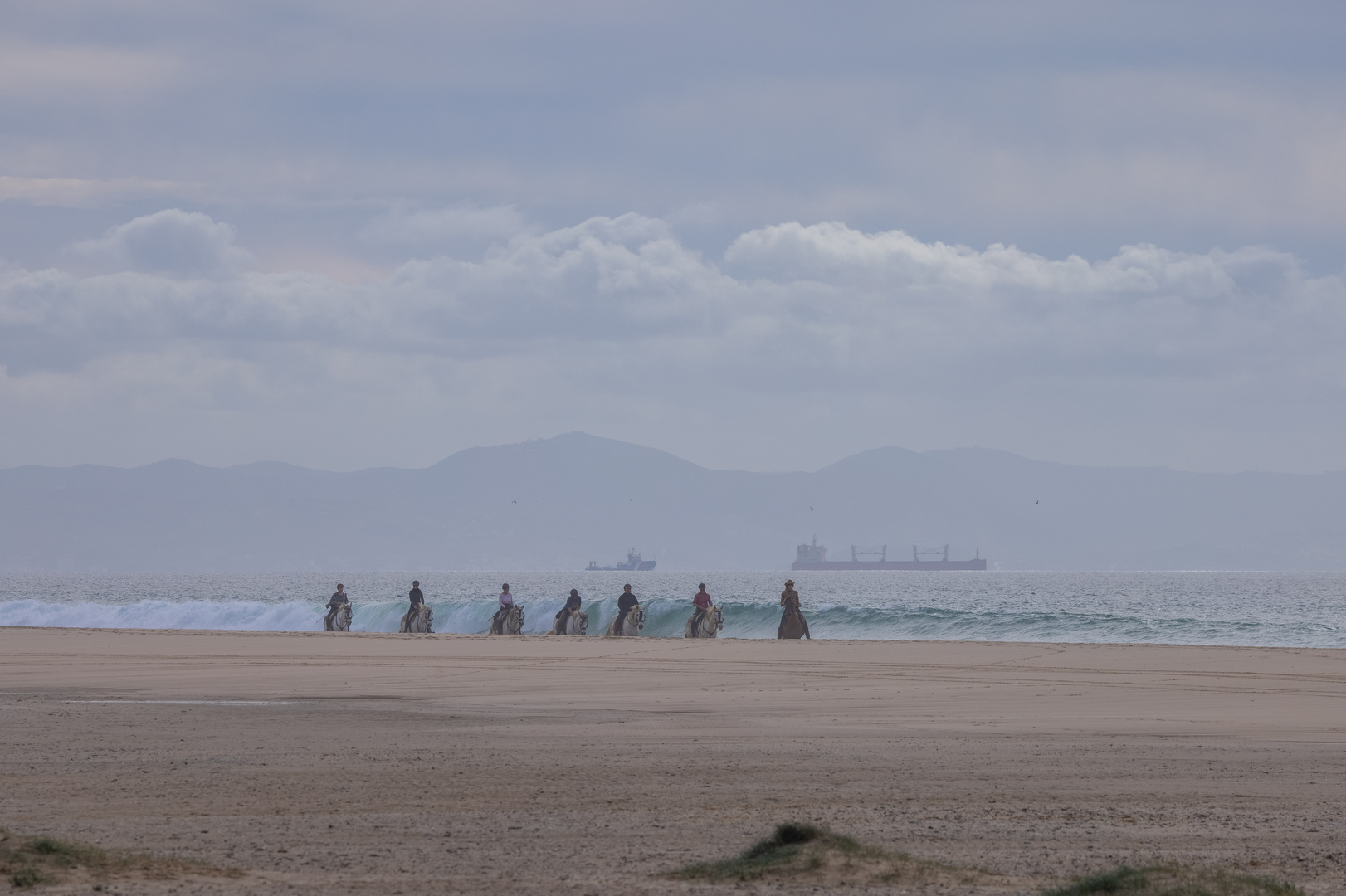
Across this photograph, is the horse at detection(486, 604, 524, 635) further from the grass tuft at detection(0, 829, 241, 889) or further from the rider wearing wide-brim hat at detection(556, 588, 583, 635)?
the grass tuft at detection(0, 829, 241, 889)

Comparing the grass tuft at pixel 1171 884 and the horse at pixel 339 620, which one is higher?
the grass tuft at pixel 1171 884

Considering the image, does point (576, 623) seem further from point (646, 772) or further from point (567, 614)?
point (646, 772)

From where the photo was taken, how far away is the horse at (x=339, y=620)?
141 ft

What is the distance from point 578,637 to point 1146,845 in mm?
27897

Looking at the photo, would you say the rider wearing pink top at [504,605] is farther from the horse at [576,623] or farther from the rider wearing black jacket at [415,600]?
the rider wearing black jacket at [415,600]

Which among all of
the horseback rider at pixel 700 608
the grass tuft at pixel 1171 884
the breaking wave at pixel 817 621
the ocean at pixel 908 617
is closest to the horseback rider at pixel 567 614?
the horseback rider at pixel 700 608

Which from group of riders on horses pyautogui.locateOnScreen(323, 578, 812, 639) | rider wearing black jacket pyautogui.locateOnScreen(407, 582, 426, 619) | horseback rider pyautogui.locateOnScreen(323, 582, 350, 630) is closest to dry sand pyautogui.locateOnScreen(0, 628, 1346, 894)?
group of riders on horses pyautogui.locateOnScreen(323, 578, 812, 639)

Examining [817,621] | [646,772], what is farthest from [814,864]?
[817,621]

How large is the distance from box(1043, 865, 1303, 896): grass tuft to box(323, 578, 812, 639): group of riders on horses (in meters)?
28.0

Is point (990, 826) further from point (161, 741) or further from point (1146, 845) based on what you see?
point (161, 741)

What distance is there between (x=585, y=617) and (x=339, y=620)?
814 centimetres

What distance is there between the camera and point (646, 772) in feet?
34.1

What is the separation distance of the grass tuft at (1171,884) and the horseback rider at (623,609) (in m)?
31.2

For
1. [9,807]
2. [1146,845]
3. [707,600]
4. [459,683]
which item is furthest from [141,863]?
[707,600]
